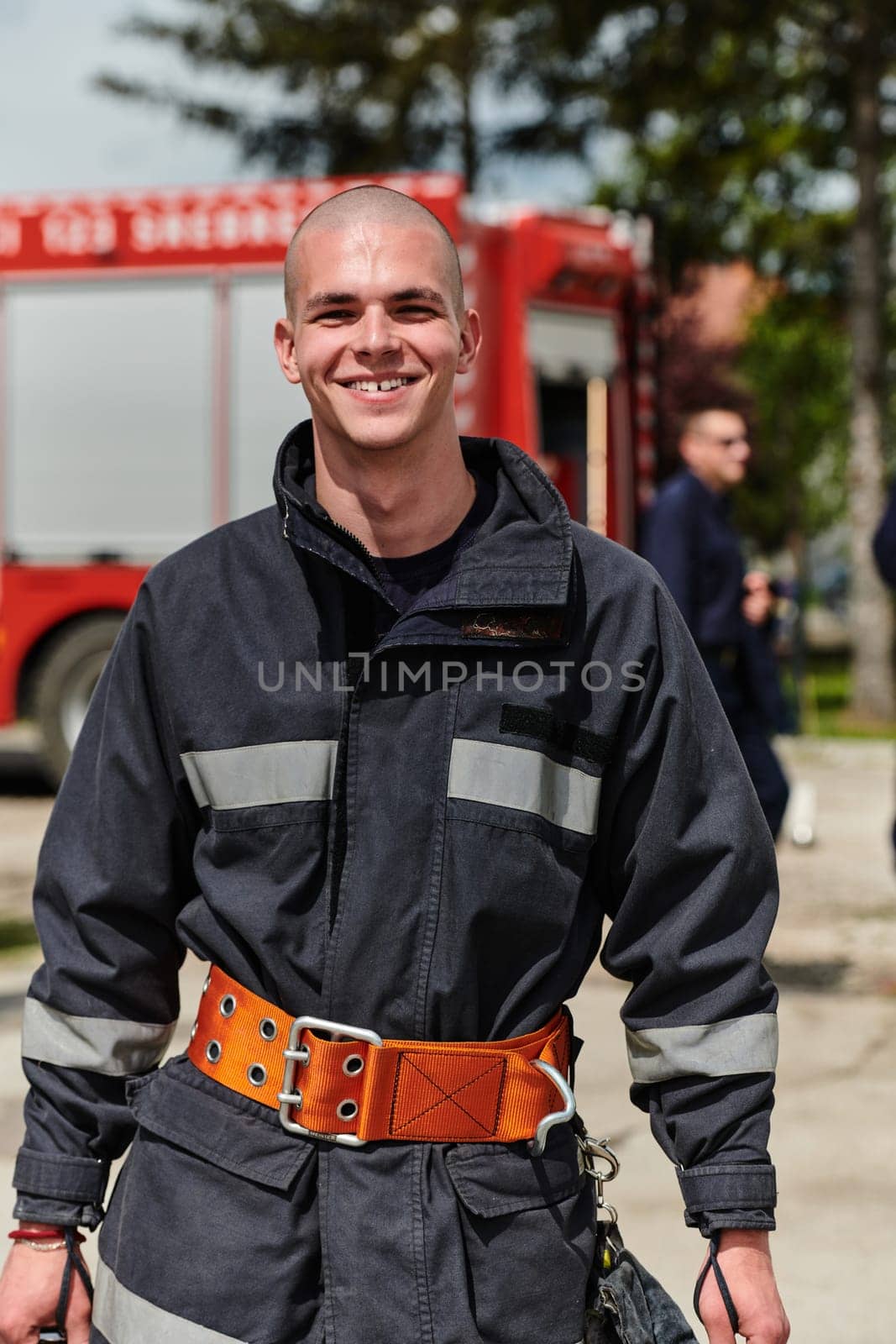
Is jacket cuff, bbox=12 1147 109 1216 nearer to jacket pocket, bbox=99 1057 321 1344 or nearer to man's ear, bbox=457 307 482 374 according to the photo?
jacket pocket, bbox=99 1057 321 1344

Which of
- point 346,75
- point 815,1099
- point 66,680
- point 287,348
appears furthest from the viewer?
point 346,75

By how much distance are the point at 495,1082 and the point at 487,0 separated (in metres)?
15.3

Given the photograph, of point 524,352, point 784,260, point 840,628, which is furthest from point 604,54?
point 840,628

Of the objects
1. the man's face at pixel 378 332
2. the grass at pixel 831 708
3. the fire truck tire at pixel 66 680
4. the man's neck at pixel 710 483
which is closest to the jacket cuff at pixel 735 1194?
the man's face at pixel 378 332

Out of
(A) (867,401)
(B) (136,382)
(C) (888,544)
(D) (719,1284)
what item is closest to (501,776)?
(D) (719,1284)

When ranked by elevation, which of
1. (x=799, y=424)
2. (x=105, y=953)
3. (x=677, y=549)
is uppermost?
(x=799, y=424)

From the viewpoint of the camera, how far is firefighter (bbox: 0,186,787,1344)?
5.71 ft

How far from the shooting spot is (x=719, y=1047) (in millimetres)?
1812

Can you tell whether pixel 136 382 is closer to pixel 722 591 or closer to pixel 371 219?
pixel 722 591

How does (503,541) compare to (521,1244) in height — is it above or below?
above

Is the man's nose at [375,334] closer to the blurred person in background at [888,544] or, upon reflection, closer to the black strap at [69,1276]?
the black strap at [69,1276]

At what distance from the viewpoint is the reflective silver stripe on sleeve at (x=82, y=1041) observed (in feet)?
6.23

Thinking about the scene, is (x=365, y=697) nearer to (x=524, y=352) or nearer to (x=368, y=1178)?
(x=368, y=1178)

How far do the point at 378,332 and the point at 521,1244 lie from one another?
3.20 ft
